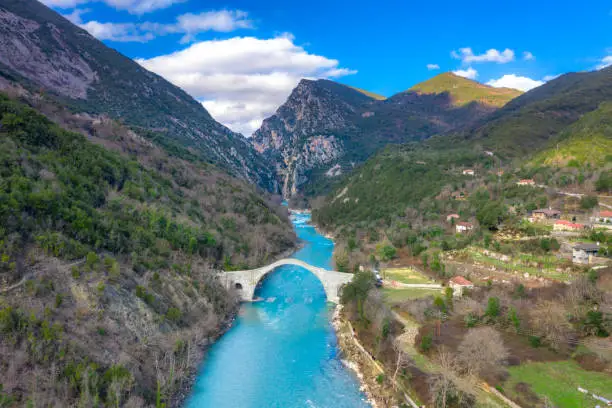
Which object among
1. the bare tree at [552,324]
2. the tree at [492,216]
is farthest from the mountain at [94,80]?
the bare tree at [552,324]

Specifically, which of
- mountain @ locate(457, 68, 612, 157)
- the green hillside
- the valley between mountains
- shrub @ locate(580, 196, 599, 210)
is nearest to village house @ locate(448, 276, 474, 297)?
the valley between mountains

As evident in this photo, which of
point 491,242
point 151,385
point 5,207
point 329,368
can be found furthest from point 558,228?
point 5,207

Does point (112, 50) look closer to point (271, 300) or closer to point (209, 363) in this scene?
point (271, 300)

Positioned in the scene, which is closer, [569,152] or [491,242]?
[491,242]

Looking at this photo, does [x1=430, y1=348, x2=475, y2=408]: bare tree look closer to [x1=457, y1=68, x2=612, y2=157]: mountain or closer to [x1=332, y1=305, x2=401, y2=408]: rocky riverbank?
[x1=332, y1=305, x2=401, y2=408]: rocky riverbank

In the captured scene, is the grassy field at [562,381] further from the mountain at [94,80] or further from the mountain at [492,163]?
the mountain at [94,80]

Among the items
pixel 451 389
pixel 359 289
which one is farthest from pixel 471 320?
pixel 359 289

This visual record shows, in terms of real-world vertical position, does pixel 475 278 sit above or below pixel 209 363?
above
